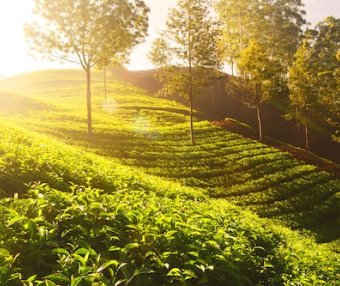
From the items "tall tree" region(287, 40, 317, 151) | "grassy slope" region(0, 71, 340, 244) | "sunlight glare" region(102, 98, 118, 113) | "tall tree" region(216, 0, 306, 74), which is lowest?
"grassy slope" region(0, 71, 340, 244)

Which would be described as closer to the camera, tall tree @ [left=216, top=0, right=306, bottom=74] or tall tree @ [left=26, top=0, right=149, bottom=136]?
tall tree @ [left=26, top=0, right=149, bottom=136]

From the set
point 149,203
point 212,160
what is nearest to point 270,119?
point 212,160

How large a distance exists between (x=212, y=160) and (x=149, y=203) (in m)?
23.2

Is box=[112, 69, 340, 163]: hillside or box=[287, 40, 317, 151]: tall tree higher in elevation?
box=[287, 40, 317, 151]: tall tree

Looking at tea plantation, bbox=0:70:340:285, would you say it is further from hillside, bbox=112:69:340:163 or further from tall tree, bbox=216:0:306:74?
tall tree, bbox=216:0:306:74

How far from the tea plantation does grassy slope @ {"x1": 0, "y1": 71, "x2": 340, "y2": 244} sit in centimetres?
12

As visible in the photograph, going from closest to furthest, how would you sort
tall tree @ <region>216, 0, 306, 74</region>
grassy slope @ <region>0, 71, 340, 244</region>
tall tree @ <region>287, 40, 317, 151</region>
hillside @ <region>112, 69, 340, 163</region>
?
grassy slope @ <region>0, 71, 340, 244</region>
tall tree @ <region>287, 40, 317, 151</region>
hillside @ <region>112, 69, 340, 163</region>
tall tree @ <region>216, 0, 306, 74</region>

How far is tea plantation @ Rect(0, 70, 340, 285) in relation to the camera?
6.20 metres

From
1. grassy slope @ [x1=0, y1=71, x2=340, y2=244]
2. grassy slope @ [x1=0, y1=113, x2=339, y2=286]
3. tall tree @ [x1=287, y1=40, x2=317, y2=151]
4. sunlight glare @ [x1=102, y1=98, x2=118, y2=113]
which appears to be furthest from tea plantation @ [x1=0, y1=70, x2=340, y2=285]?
tall tree @ [x1=287, y1=40, x2=317, y2=151]

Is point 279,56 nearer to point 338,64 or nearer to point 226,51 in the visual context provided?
point 338,64

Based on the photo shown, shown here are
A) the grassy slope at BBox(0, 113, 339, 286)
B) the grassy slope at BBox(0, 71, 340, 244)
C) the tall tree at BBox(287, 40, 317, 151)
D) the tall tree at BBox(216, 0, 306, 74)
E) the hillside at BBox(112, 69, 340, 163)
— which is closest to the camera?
the grassy slope at BBox(0, 113, 339, 286)

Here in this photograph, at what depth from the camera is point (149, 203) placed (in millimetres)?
10305

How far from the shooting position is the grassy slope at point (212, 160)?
2658cm

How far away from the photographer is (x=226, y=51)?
219 feet
